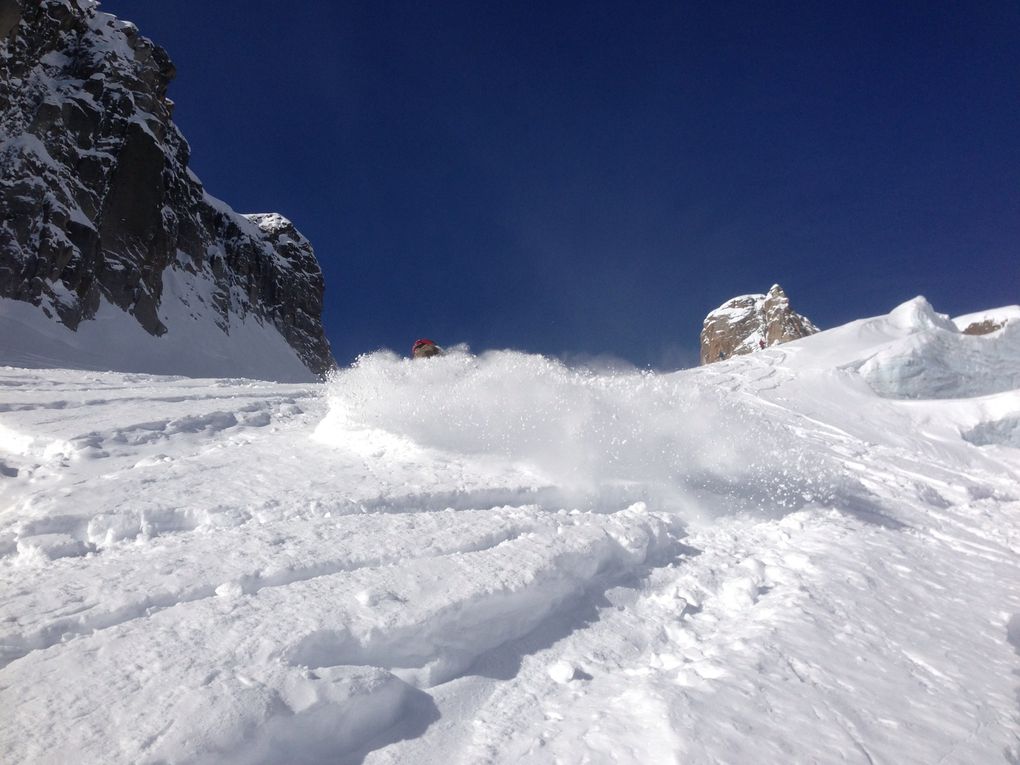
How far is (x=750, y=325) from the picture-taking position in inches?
3423

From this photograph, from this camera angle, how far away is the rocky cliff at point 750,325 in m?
78.4

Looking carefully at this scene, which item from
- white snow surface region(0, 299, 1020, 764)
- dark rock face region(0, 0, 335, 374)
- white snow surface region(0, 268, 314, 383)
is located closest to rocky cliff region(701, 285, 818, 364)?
white snow surface region(0, 268, 314, 383)

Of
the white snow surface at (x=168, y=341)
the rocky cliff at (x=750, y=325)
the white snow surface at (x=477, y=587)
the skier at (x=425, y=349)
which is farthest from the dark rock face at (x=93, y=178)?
the rocky cliff at (x=750, y=325)

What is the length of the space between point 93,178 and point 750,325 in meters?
81.2

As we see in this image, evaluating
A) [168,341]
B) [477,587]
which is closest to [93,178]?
[168,341]

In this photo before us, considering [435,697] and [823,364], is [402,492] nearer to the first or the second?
[435,697]

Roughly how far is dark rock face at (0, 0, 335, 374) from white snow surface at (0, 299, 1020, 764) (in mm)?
37506

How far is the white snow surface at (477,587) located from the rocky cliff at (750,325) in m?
75.0

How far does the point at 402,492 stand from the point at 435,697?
83.8 inches

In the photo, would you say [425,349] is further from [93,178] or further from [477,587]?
[93,178]

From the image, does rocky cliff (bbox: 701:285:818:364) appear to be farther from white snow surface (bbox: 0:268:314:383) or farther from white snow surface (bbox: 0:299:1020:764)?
white snow surface (bbox: 0:299:1020:764)

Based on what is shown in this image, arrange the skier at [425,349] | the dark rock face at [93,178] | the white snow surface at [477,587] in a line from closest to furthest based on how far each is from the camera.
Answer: the white snow surface at [477,587] → the skier at [425,349] → the dark rock face at [93,178]

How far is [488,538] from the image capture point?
4.16m

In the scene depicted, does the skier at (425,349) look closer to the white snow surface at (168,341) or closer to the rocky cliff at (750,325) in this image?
the white snow surface at (168,341)
